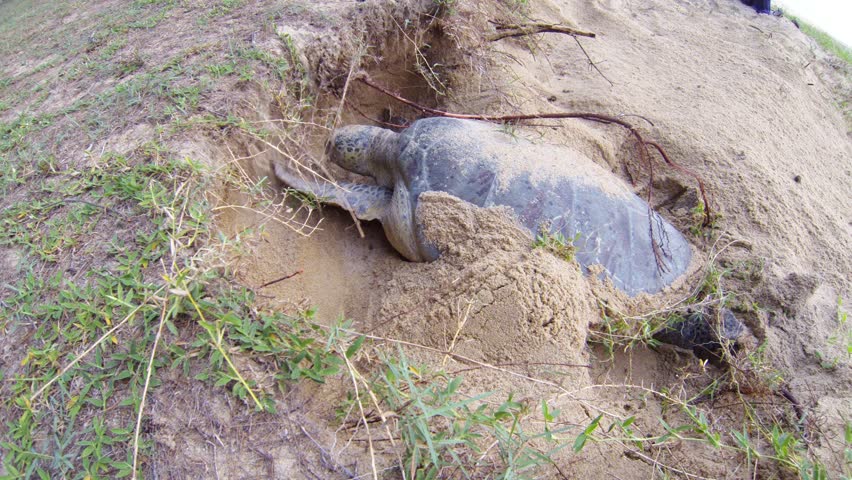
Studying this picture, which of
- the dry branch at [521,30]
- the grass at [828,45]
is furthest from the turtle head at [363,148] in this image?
the grass at [828,45]

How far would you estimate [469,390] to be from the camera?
1271 millimetres

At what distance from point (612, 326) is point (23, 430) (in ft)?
5.86

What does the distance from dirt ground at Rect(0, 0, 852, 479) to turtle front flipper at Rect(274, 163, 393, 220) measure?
8 centimetres

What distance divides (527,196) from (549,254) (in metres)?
0.31

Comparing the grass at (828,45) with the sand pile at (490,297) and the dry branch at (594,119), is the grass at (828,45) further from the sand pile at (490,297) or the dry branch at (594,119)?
the sand pile at (490,297)

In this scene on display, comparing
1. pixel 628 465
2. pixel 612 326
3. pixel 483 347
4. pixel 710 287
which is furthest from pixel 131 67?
pixel 710 287

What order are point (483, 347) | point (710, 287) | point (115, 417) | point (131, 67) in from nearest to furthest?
point (115, 417) → point (483, 347) → point (710, 287) → point (131, 67)

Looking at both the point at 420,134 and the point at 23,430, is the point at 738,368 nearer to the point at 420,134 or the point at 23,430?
the point at 420,134

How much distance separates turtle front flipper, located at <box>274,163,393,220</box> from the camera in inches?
83.1

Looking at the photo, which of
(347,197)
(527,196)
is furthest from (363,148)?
(527,196)

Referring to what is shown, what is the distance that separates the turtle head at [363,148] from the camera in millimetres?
2391

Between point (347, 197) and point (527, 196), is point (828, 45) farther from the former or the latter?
point (347, 197)

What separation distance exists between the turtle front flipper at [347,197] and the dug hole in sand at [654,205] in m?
0.10

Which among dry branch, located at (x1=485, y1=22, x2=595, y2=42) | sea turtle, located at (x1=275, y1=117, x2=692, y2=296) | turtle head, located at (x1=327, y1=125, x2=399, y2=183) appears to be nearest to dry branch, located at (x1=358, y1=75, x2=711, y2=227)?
sea turtle, located at (x1=275, y1=117, x2=692, y2=296)
